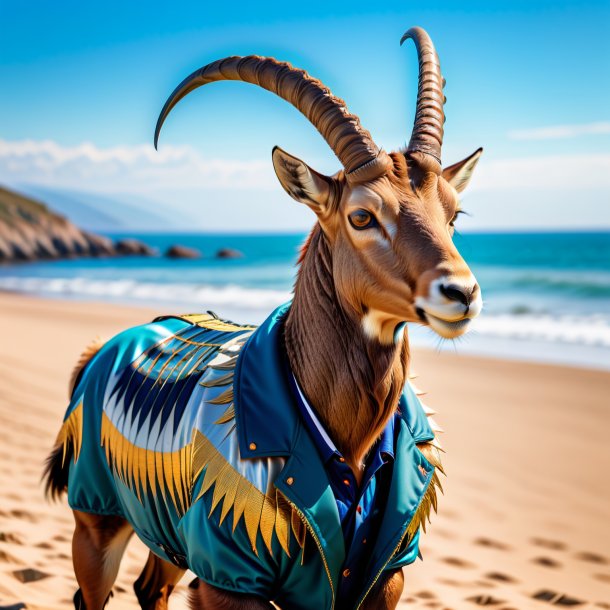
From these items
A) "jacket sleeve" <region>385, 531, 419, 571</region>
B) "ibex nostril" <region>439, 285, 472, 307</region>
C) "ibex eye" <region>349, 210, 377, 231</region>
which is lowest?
"jacket sleeve" <region>385, 531, 419, 571</region>

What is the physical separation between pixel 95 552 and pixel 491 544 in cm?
289

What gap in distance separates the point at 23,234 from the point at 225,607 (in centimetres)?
4388

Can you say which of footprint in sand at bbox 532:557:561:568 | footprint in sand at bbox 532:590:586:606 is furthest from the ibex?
footprint in sand at bbox 532:557:561:568

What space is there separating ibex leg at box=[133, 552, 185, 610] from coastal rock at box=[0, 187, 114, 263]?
3949cm

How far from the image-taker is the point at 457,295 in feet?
6.65

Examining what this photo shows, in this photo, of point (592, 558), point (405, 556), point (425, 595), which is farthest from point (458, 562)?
point (405, 556)

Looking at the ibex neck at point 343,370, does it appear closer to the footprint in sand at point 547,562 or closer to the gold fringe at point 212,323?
the gold fringe at point 212,323

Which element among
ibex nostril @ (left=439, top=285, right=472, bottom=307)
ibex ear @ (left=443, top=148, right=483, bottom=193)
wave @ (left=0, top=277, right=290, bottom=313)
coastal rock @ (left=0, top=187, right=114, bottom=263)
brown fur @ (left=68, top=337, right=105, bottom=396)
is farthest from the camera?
coastal rock @ (left=0, top=187, right=114, bottom=263)

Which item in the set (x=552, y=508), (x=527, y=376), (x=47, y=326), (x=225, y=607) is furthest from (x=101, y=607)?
(x=47, y=326)

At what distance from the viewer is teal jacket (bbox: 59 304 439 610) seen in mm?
2219

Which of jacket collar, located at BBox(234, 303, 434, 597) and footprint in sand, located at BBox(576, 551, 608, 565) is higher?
jacket collar, located at BBox(234, 303, 434, 597)

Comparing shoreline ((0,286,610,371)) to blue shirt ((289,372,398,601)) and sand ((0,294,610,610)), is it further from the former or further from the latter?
blue shirt ((289,372,398,601))

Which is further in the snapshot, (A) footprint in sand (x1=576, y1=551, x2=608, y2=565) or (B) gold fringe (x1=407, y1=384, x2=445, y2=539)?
(A) footprint in sand (x1=576, y1=551, x2=608, y2=565)

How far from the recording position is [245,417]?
2273mm
